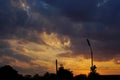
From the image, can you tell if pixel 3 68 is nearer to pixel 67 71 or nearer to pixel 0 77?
pixel 0 77

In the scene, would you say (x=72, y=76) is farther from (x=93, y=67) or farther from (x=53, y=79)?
(x=93, y=67)

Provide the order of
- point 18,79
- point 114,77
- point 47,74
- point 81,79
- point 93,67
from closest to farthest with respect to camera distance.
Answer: point 93,67 < point 114,77 < point 81,79 < point 18,79 < point 47,74

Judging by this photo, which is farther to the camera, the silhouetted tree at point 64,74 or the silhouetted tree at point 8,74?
the silhouetted tree at point 64,74

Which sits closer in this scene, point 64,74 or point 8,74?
point 8,74

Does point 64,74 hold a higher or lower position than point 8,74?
higher

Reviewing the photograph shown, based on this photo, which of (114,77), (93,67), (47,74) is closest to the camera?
(93,67)

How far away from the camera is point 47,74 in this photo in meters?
166

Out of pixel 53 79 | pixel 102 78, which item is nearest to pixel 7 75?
pixel 53 79

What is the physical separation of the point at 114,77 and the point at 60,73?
42322 mm

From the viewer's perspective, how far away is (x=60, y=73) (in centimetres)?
13950

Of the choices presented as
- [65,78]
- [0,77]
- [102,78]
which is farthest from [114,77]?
[0,77]

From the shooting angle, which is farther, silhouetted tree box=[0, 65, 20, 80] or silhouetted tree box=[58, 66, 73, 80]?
silhouetted tree box=[58, 66, 73, 80]

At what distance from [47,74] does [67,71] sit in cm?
2280

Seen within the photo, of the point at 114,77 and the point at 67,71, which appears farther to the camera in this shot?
the point at 67,71
